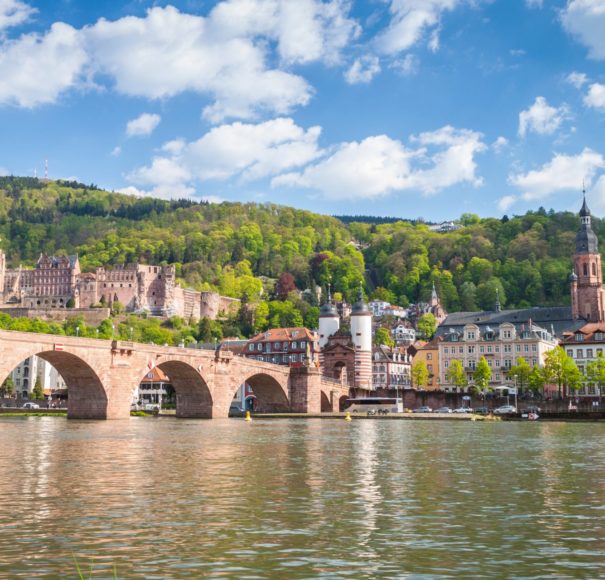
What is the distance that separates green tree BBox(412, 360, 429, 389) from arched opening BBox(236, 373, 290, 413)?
26.4m

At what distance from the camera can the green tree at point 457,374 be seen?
105 meters

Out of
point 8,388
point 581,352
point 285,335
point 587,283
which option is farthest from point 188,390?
point 587,283

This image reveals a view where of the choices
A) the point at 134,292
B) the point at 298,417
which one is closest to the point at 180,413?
the point at 298,417

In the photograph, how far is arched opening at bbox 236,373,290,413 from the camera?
3428 inches

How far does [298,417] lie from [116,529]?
228ft

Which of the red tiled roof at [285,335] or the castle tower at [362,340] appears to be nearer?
the castle tower at [362,340]

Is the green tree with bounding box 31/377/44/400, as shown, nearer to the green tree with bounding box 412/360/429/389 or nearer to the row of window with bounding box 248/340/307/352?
the row of window with bounding box 248/340/307/352

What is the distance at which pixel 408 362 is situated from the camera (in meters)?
130

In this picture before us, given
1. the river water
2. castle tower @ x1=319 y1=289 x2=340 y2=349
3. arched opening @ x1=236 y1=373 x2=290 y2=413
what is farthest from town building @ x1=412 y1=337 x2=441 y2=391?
the river water

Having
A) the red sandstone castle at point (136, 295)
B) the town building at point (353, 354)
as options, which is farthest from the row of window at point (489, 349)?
the red sandstone castle at point (136, 295)

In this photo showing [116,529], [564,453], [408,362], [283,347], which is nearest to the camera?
[116,529]

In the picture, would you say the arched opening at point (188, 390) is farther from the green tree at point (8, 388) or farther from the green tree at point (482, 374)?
the green tree at point (8, 388)

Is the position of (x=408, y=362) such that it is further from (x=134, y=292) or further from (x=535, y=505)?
(x=535, y=505)

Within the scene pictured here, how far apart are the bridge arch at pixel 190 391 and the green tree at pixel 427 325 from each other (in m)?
90.1
